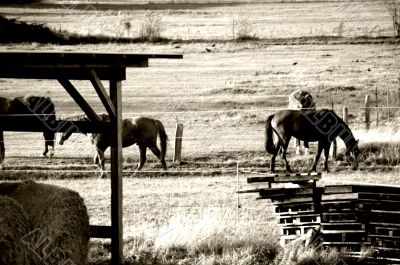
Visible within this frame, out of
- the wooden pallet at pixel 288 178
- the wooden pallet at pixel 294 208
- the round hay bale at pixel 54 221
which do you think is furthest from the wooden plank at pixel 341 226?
the round hay bale at pixel 54 221

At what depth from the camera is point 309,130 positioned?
78.7 feet

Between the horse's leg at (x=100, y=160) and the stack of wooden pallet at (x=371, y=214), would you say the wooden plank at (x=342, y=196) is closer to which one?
the stack of wooden pallet at (x=371, y=214)

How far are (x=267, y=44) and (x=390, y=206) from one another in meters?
30.1

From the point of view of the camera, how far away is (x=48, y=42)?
4344cm

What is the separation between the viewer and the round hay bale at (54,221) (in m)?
10.7

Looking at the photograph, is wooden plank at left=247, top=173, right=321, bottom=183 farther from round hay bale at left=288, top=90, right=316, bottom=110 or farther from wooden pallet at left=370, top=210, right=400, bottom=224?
round hay bale at left=288, top=90, right=316, bottom=110

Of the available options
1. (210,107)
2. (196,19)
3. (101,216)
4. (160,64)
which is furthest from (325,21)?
(101,216)

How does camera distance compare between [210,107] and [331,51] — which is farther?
[331,51]

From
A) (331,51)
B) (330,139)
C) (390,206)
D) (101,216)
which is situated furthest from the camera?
(331,51)

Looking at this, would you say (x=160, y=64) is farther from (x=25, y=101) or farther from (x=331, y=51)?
(x=25, y=101)

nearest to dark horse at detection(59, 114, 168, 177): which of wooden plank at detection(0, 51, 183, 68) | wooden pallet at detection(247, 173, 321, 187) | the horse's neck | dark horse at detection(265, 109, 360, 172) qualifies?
dark horse at detection(265, 109, 360, 172)

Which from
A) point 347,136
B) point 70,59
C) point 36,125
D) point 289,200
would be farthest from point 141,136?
point 70,59

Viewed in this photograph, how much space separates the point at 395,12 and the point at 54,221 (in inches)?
1455

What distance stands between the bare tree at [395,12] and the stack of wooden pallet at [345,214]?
3197cm
